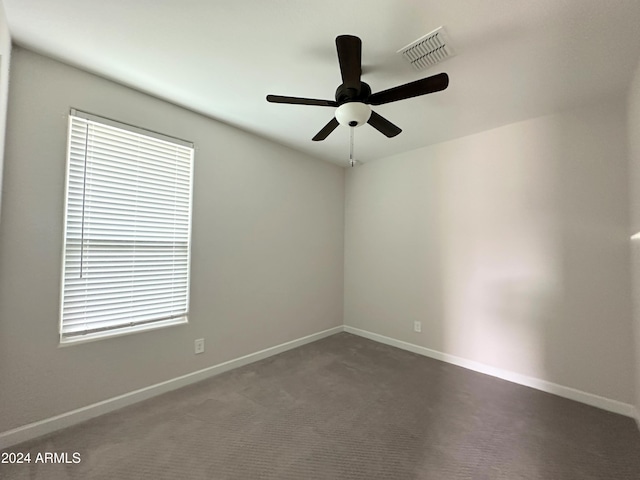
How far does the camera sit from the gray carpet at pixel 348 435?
4.91ft

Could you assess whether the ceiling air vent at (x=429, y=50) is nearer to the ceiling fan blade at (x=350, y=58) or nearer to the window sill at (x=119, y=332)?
the ceiling fan blade at (x=350, y=58)

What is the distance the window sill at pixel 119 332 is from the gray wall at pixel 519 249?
2.45 m

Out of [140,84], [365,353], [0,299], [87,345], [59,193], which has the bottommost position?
[365,353]

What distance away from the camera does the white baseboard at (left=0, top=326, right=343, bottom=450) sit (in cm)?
166

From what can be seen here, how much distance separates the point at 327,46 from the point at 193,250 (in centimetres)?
198

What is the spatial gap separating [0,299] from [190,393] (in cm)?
142

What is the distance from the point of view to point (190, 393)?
2260 millimetres

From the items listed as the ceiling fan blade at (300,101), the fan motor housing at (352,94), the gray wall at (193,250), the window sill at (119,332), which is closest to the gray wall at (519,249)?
the gray wall at (193,250)

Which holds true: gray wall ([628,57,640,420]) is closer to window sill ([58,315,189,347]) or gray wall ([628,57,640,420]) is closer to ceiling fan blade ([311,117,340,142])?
ceiling fan blade ([311,117,340,142])

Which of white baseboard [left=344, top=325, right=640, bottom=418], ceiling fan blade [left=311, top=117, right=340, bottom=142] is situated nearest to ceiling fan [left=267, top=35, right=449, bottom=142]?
ceiling fan blade [left=311, top=117, right=340, bottom=142]

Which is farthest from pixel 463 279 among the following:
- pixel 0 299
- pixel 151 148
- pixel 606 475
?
pixel 0 299

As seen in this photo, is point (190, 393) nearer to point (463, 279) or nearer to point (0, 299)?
point (0, 299)

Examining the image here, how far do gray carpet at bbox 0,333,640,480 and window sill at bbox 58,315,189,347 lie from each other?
1.84 feet

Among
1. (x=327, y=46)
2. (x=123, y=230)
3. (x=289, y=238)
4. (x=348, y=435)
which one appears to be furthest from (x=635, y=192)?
(x=123, y=230)
